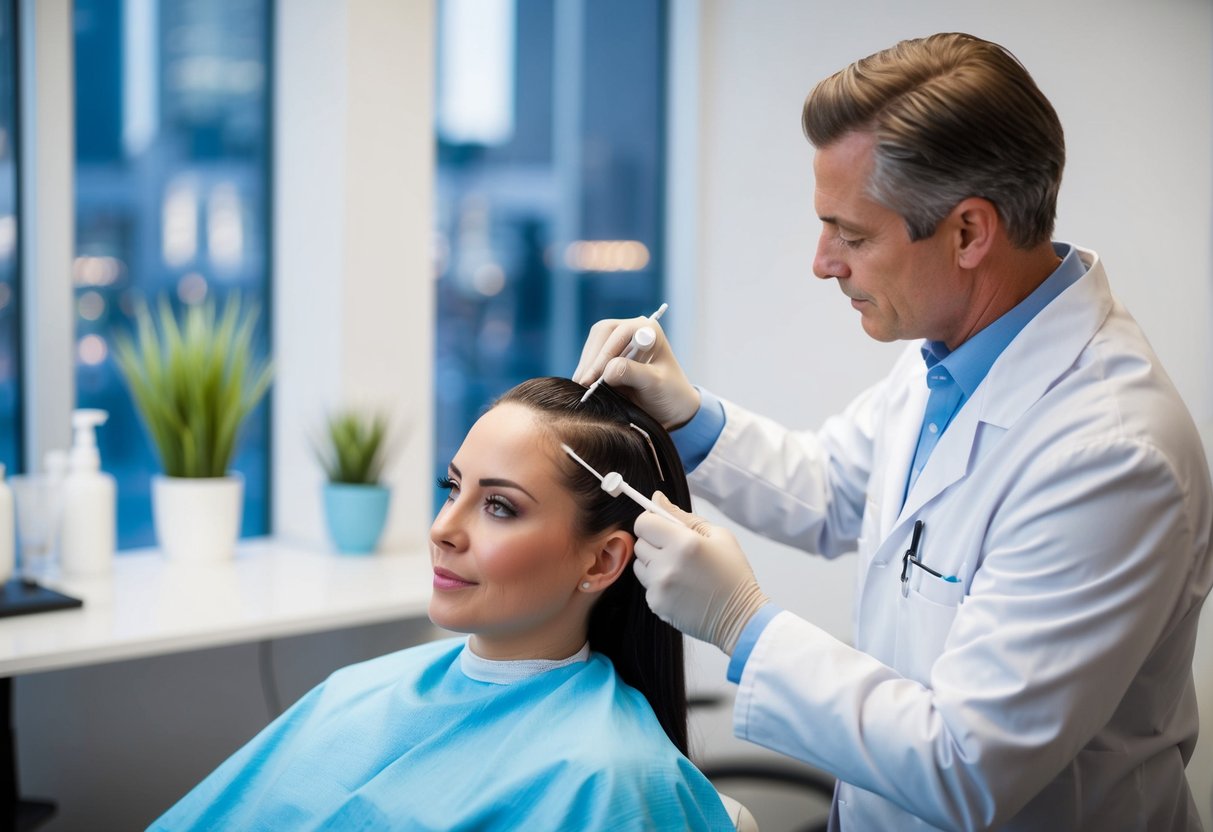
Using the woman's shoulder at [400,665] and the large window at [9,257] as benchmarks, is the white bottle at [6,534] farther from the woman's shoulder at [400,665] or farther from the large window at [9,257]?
the woman's shoulder at [400,665]

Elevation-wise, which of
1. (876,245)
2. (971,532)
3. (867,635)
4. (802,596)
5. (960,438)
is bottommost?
(802,596)

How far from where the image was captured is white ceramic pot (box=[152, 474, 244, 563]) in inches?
90.2

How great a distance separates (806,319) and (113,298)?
62.3 inches

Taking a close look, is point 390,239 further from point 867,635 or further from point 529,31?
point 867,635

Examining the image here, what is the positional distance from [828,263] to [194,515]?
149 centimetres

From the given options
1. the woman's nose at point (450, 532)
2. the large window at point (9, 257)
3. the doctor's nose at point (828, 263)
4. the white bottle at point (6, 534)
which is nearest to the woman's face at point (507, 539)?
the woman's nose at point (450, 532)

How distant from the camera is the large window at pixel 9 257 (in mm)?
2328

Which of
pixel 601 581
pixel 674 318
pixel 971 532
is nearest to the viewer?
pixel 971 532

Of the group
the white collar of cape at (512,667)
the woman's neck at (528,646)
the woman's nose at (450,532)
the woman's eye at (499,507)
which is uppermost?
the woman's eye at (499,507)

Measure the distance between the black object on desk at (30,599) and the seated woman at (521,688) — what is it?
1.79 ft

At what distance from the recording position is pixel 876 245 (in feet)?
4.30

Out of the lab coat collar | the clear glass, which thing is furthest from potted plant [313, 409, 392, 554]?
the lab coat collar

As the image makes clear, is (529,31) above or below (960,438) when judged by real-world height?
above

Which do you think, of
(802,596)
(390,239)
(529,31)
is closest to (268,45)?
(390,239)
